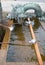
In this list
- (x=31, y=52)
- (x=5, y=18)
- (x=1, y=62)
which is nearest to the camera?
(x=1, y=62)

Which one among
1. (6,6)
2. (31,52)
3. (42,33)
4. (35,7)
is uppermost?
(6,6)

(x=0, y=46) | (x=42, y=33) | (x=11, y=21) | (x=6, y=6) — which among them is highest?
(x=6, y=6)

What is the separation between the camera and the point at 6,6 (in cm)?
834

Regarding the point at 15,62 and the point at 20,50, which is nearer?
the point at 15,62

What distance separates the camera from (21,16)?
6586 mm

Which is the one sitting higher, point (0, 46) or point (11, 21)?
point (11, 21)

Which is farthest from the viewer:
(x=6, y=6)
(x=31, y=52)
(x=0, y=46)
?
(x=6, y=6)

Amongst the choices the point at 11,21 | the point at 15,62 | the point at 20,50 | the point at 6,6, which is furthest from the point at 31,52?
the point at 6,6

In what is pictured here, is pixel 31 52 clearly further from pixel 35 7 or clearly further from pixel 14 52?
pixel 35 7

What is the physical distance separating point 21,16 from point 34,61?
3.35 meters

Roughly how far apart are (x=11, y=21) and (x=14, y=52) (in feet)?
8.72

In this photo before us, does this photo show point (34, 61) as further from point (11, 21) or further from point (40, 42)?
point (11, 21)

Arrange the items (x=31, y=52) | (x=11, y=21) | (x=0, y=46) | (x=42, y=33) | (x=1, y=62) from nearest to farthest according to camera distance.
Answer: (x=1, y=62), (x=31, y=52), (x=0, y=46), (x=42, y=33), (x=11, y=21)

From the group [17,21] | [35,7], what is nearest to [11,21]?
[17,21]
